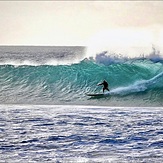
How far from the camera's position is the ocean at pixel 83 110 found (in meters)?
3.29

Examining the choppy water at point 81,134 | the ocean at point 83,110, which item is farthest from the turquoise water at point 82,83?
the choppy water at point 81,134

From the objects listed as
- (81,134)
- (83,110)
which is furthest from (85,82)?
(81,134)

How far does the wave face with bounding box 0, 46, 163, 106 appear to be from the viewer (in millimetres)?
5441

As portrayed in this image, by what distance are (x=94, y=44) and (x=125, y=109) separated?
1352 millimetres

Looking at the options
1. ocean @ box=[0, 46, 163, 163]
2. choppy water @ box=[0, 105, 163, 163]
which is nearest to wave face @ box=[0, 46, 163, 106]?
ocean @ box=[0, 46, 163, 163]

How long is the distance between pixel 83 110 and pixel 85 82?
102 centimetres

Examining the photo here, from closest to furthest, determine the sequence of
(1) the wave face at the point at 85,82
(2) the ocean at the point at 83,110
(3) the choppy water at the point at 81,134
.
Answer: (3) the choppy water at the point at 81,134, (2) the ocean at the point at 83,110, (1) the wave face at the point at 85,82

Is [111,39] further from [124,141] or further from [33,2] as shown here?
[124,141]

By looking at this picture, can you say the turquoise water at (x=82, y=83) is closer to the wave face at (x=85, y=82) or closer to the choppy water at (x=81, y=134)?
the wave face at (x=85, y=82)

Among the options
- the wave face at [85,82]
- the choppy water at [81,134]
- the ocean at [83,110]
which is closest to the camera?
A: the choppy water at [81,134]

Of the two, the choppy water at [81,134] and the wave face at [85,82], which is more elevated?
the wave face at [85,82]

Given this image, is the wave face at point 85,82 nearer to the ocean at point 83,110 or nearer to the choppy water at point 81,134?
the ocean at point 83,110

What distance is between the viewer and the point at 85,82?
586 cm

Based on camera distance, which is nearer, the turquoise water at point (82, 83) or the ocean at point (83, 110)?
the ocean at point (83, 110)
